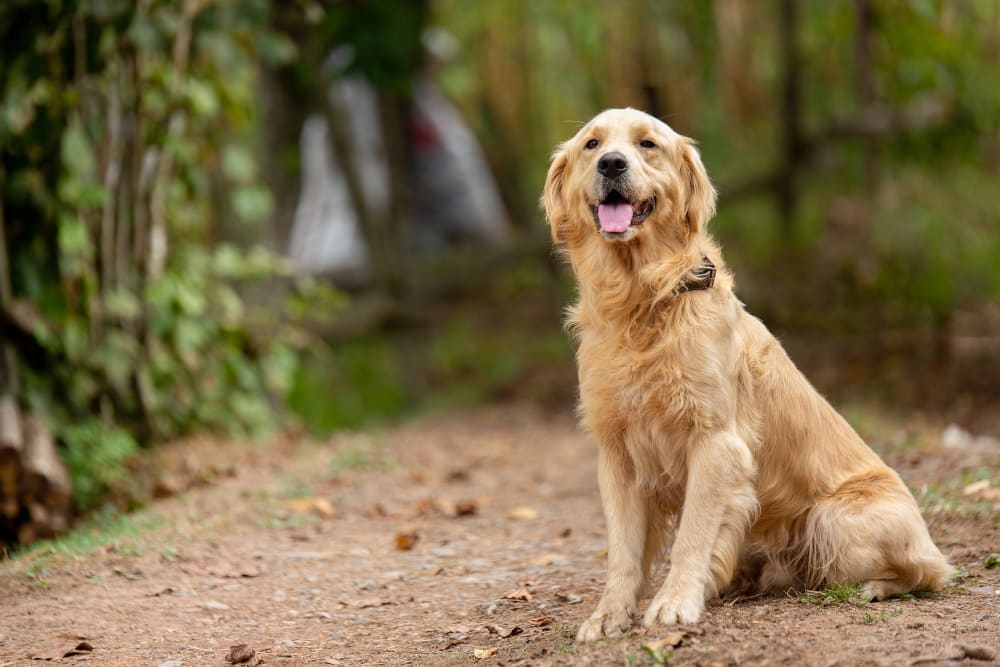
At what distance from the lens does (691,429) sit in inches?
162

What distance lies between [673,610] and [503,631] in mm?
673

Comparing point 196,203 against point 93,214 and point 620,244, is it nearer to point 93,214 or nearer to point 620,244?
point 93,214

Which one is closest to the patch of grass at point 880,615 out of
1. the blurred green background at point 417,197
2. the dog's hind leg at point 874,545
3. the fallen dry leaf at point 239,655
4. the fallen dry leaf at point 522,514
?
the dog's hind leg at point 874,545

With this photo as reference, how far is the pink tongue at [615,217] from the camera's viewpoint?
14.1 ft

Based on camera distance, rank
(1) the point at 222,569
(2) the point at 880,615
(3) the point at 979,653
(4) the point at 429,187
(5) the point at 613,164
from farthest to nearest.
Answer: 1. (4) the point at 429,187
2. (1) the point at 222,569
3. (5) the point at 613,164
4. (2) the point at 880,615
5. (3) the point at 979,653

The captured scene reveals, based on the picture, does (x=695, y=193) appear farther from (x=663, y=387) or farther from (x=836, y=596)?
(x=836, y=596)

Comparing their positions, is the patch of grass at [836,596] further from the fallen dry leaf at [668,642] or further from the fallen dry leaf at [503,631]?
the fallen dry leaf at [503,631]

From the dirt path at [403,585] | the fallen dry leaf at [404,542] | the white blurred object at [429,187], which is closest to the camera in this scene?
the dirt path at [403,585]

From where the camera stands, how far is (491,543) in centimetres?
565

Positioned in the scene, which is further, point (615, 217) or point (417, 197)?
point (417, 197)

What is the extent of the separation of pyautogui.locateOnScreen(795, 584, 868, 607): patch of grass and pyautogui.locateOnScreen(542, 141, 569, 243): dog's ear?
1.64 meters

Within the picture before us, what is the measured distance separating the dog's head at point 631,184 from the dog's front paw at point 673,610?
129 centimetres

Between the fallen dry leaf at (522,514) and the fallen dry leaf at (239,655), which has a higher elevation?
the fallen dry leaf at (239,655)

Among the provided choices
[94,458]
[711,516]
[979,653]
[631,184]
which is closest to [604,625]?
[711,516]
